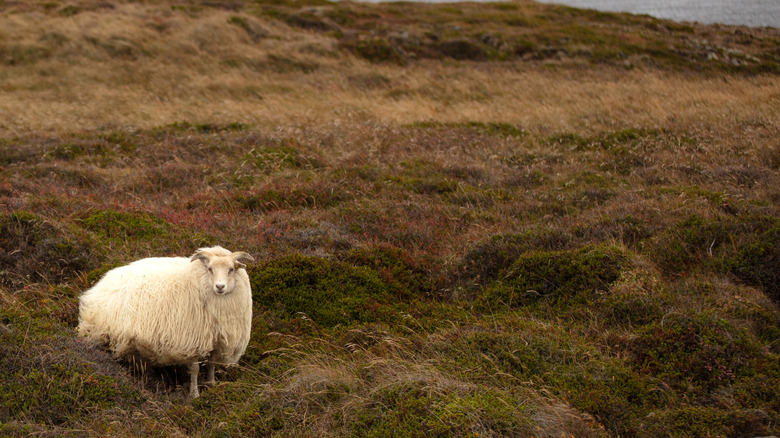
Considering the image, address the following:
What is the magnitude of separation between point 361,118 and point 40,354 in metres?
14.0

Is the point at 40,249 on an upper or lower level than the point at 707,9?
lower

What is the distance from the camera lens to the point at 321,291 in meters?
7.60

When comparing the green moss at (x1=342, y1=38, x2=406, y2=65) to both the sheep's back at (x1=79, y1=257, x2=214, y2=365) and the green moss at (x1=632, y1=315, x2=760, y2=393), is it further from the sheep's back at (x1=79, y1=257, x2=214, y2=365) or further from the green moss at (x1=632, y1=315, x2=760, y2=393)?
the green moss at (x1=632, y1=315, x2=760, y2=393)

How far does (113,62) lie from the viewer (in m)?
24.8

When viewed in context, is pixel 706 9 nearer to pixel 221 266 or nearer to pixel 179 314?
pixel 221 266

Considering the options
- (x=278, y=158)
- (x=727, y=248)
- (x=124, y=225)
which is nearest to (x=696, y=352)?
(x=727, y=248)

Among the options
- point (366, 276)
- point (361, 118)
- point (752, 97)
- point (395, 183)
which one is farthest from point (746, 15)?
point (366, 276)

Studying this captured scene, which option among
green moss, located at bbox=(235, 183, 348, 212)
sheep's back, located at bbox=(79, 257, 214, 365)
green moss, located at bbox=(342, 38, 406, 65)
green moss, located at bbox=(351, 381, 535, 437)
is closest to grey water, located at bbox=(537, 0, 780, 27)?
green moss, located at bbox=(342, 38, 406, 65)

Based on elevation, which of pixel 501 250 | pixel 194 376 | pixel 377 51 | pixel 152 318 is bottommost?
pixel 194 376

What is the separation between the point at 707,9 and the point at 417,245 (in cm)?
3694

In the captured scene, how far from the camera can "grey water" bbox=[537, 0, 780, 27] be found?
1120 inches

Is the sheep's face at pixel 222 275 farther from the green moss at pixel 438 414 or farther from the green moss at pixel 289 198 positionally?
the green moss at pixel 289 198

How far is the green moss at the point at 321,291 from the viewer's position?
7.29 metres

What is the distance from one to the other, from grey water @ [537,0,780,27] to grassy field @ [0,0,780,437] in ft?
24.7
